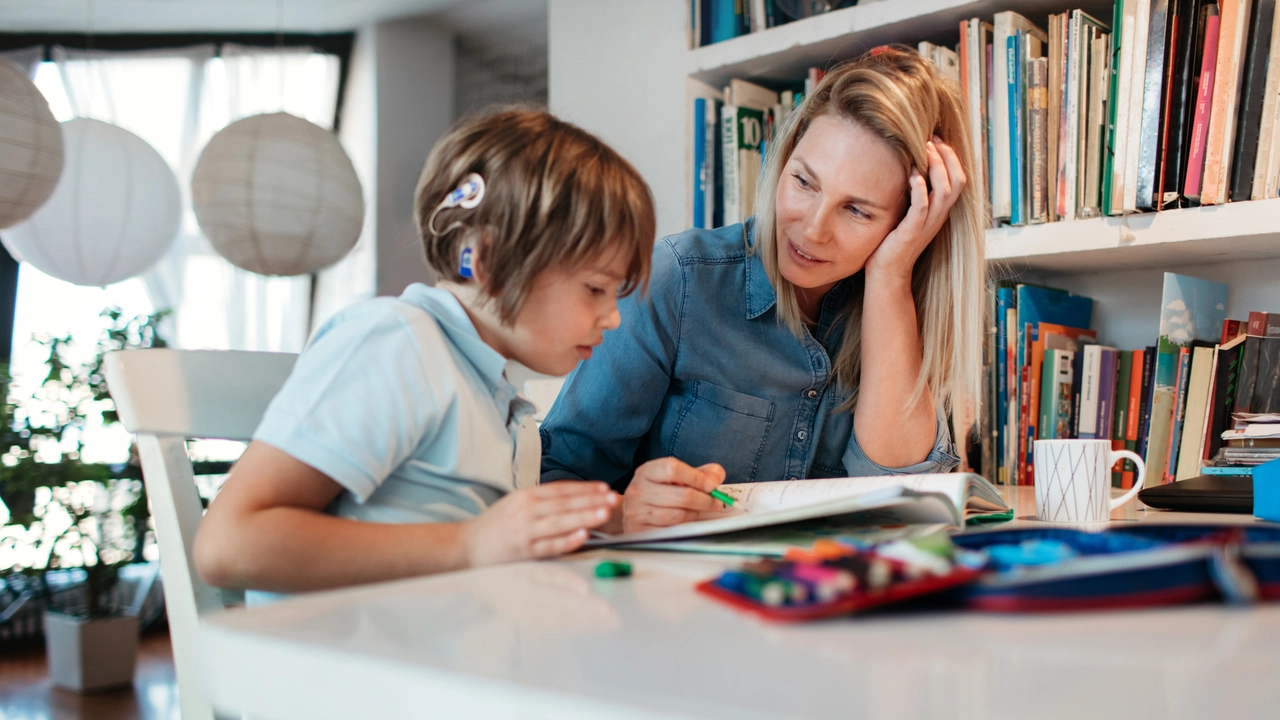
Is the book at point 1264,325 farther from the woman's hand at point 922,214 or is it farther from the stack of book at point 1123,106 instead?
the woman's hand at point 922,214

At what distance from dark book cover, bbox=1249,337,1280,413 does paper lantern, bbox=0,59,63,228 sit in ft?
8.44

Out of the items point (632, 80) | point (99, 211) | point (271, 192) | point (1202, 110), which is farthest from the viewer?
point (99, 211)

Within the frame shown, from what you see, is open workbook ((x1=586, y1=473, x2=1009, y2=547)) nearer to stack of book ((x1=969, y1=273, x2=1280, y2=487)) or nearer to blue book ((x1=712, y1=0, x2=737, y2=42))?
stack of book ((x1=969, y1=273, x2=1280, y2=487))

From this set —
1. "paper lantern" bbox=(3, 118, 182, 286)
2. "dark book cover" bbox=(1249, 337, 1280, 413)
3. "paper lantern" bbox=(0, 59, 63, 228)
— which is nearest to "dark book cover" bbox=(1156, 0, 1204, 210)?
"dark book cover" bbox=(1249, 337, 1280, 413)

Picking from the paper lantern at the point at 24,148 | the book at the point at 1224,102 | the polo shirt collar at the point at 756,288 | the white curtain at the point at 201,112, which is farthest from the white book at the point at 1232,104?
the white curtain at the point at 201,112

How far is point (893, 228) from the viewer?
1.28 meters

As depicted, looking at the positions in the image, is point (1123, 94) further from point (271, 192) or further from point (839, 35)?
point (271, 192)

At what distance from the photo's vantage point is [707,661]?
1.22 feet

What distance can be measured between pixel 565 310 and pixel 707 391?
419 mm

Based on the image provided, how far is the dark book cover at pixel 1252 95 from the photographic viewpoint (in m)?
1.36

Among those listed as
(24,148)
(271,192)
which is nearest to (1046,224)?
(271,192)

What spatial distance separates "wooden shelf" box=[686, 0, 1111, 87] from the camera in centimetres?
163

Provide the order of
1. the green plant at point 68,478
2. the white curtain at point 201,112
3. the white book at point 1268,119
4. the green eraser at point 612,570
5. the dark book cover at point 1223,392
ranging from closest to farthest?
1. the green eraser at point 612,570
2. the white book at point 1268,119
3. the dark book cover at point 1223,392
4. the green plant at point 68,478
5. the white curtain at point 201,112

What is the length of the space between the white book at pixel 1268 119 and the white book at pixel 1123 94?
0.55 ft
